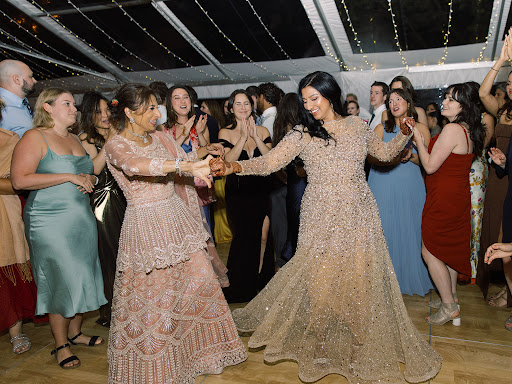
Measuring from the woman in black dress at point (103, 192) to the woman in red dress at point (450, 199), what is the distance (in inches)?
94.1

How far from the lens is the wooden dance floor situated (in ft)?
8.00

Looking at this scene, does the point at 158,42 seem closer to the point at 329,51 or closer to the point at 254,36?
the point at 254,36

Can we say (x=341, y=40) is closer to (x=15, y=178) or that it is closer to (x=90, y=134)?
(x=90, y=134)

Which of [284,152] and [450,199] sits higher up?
[284,152]

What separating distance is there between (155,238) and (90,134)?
139cm

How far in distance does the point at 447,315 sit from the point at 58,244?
→ 283cm

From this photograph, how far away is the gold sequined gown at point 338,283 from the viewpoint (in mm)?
2330

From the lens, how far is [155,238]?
7.36 ft

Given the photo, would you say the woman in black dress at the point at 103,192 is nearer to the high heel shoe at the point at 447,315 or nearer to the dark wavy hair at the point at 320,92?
the dark wavy hair at the point at 320,92

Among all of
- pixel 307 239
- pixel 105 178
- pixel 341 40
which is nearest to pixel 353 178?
pixel 307 239

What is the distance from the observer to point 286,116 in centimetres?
331

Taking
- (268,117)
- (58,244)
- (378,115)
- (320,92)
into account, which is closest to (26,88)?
(58,244)

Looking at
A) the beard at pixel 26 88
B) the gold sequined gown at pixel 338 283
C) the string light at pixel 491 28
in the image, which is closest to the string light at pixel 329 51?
the string light at pixel 491 28

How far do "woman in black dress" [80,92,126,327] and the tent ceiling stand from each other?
134 inches
